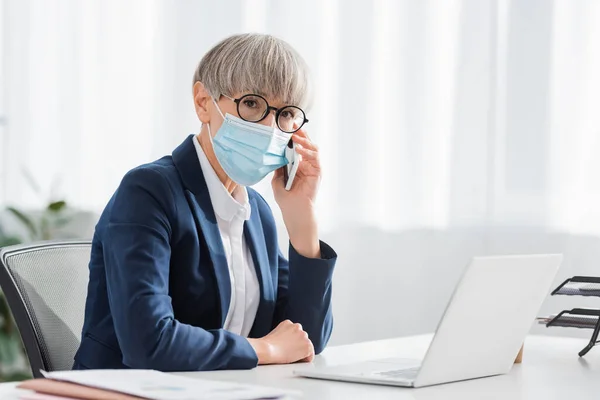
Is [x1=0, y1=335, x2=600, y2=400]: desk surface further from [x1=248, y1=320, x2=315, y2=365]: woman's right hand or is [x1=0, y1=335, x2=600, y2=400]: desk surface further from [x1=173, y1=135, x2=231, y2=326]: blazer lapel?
[x1=173, y1=135, x2=231, y2=326]: blazer lapel

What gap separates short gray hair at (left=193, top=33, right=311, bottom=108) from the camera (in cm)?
143

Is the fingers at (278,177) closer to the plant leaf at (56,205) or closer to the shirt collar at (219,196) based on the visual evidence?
the shirt collar at (219,196)

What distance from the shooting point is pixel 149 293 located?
4.11ft

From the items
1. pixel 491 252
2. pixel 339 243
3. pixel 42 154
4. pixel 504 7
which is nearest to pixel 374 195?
pixel 339 243

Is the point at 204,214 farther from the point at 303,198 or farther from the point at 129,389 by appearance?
the point at 129,389

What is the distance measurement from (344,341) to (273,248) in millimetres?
1319

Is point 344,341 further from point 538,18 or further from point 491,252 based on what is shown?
point 538,18

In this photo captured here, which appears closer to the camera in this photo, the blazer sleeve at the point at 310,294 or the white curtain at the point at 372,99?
the blazer sleeve at the point at 310,294

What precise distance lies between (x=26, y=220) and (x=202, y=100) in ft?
5.79

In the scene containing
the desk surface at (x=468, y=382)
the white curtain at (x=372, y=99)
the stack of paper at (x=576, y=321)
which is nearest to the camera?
the desk surface at (x=468, y=382)

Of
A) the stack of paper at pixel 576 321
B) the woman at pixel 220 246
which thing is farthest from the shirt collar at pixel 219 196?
the stack of paper at pixel 576 321

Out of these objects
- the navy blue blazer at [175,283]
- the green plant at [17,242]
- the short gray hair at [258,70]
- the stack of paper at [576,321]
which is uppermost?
the short gray hair at [258,70]

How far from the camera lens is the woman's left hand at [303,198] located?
4.99 feet

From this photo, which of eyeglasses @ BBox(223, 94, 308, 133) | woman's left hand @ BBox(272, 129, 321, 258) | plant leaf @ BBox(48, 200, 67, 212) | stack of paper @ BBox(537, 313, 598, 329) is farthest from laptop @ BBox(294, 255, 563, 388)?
plant leaf @ BBox(48, 200, 67, 212)
